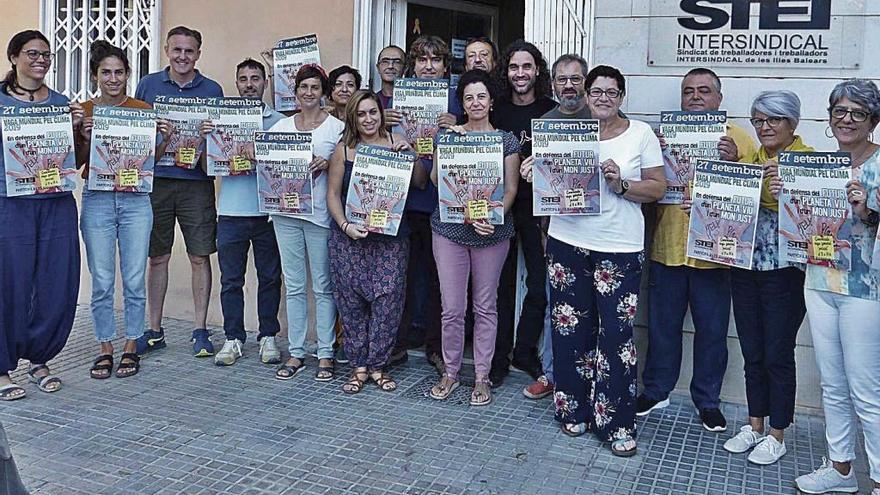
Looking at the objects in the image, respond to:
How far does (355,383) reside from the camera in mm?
5148

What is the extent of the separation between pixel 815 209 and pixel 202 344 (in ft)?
12.9

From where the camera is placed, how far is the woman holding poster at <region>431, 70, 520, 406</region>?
4.77 m

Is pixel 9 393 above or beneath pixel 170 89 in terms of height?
beneath

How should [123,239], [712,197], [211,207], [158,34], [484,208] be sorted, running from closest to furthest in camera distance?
[712,197], [484,208], [123,239], [211,207], [158,34]

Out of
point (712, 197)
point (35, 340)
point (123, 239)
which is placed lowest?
point (35, 340)

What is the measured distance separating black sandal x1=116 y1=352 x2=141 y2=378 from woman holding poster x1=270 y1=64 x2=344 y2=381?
35.8 inches

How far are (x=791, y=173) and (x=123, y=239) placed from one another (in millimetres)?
3865

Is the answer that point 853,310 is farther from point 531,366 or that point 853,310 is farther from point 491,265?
point 531,366

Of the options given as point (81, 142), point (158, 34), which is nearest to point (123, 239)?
point (81, 142)

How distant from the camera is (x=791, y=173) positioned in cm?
Result: 386

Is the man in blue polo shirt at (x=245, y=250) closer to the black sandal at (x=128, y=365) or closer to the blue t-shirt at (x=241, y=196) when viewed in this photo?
the blue t-shirt at (x=241, y=196)

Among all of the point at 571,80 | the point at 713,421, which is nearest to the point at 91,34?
the point at 571,80

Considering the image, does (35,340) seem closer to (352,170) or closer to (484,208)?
(352,170)

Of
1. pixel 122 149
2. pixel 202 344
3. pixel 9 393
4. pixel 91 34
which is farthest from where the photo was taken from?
pixel 91 34
